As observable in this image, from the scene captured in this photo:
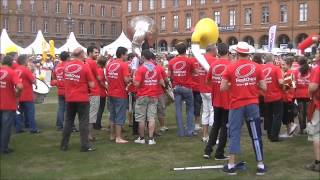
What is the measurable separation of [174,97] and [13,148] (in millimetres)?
3590

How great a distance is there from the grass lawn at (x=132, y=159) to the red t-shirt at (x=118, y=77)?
1060 millimetres

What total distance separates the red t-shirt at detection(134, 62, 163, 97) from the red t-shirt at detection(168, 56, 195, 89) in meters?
0.90

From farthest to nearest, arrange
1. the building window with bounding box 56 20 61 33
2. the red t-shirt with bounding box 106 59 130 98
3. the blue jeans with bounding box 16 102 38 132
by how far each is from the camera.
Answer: the building window with bounding box 56 20 61 33 < the blue jeans with bounding box 16 102 38 132 < the red t-shirt with bounding box 106 59 130 98

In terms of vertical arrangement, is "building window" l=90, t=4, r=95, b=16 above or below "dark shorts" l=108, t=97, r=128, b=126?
above

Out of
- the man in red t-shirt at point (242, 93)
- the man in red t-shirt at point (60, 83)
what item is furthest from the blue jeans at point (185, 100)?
the man in red t-shirt at point (242, 93)

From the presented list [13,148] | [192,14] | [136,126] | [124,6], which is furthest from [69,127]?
[124,6]

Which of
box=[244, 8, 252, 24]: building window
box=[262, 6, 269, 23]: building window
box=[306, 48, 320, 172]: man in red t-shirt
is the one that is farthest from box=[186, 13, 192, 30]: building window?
box=[306, 48, 320, 172]: man in red t-shirt

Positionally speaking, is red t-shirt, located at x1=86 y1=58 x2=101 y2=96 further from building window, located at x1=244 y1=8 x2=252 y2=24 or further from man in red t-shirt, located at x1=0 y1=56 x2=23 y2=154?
building window, located at x1=244 y1=8 x2=252 y2=24

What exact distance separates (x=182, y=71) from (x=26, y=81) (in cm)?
358

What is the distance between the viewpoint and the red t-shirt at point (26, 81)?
10.8 metres

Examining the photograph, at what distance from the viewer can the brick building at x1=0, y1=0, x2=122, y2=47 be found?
230ft

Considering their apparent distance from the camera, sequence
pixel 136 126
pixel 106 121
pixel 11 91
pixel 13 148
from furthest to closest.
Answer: pixel 106 121, pixel 136 126, pixel 13 148, pixel 11 91

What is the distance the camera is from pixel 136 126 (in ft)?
37.0

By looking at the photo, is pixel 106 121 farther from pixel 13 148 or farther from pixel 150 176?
pixel 150 176
